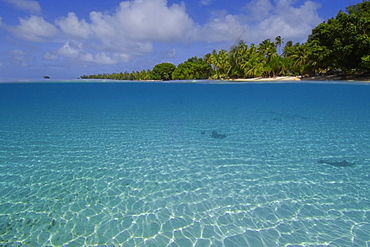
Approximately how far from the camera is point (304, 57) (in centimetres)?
4397

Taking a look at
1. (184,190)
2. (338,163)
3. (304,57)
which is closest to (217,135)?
(338,163)

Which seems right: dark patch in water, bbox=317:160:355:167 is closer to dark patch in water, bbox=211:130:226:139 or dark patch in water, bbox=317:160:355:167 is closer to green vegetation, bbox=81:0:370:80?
dark patch in water, bbox=211:130:226:139

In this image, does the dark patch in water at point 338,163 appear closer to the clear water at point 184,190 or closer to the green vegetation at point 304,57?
the clear water at point 184,190

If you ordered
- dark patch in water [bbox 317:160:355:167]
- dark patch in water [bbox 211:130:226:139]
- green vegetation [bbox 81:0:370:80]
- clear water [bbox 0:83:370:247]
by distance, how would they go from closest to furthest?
clear water [bbox 0:83:370:247] < dark patch in water [bbox 317:160:355:167] < dark patch in water [bbox 211:130:226:139] < green vegetation [bbox 81:0:370:80]

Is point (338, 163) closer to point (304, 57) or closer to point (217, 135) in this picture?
point (217, 135)

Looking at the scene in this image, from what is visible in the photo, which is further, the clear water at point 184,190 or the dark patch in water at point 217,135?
the dark patch in water at point 217,135

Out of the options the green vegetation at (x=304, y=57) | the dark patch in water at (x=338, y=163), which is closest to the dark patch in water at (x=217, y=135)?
the dark patch in water at (x=338, y=163)

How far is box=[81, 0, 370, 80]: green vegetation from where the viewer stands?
98.5ft

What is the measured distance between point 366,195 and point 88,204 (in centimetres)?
627

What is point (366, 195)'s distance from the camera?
189 inches

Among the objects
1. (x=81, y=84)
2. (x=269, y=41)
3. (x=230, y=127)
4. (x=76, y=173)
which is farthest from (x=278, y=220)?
(x=81, y=84)

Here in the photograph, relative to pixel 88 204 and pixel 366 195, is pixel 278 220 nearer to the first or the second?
pixel 366 195

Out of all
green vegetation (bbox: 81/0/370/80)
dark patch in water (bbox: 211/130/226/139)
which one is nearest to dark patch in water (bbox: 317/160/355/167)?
dark patch in water (bbox: 211/130/226/139)

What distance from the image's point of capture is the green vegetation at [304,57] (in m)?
30.0
